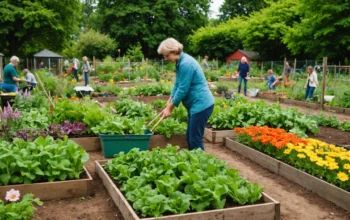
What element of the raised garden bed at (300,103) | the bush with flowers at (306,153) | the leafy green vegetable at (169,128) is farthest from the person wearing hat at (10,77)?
the raised garden bed at (300,103)

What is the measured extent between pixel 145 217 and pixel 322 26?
25414 mm

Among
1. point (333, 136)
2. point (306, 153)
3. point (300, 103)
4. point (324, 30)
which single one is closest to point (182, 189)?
point (306, 153)

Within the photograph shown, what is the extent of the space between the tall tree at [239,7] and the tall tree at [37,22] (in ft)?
79.5

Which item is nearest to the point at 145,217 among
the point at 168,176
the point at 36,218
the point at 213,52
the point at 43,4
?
the point at 168,176

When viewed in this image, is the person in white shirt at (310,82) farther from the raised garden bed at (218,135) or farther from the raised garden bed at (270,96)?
the raised garden bed at (218,135)

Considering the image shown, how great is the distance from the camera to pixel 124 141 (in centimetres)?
596

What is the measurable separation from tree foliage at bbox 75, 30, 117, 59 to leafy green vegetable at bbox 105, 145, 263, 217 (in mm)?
30183

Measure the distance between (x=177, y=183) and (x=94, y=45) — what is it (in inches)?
1231

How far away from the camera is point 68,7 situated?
102 ft

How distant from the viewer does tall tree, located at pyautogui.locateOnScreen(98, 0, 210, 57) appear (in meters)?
39.8

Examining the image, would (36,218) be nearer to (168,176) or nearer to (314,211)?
(168,176)

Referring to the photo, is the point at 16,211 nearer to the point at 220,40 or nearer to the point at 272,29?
the point at 272,29

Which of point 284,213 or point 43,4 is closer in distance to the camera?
point 284,213

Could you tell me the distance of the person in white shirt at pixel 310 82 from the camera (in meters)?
13.6
